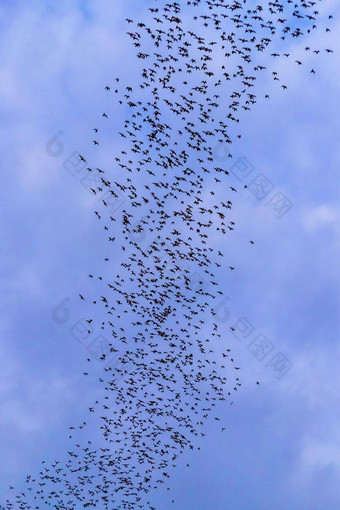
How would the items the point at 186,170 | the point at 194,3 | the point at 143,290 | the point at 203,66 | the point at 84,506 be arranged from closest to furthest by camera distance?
the point at 194,3
the point at 203,66
the point at 186,170
the point at 143,290
the point at 84,506

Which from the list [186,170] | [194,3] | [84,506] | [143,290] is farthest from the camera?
[84,506]

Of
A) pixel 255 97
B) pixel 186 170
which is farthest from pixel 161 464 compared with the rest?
pixel 255 97

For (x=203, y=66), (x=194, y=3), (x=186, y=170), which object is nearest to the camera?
(x=194, y=3)

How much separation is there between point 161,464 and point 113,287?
71.8 feet

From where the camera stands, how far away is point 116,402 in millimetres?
68250

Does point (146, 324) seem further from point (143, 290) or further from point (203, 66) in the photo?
point (203, 66)

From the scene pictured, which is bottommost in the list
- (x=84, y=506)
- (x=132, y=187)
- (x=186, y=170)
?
(x=84, y=506)

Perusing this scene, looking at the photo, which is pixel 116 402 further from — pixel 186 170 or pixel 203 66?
pixel 203 66

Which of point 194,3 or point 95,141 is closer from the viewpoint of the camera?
point 194,3

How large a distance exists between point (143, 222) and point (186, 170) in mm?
5822

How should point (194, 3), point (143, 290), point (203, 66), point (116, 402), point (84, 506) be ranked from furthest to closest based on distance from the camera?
point (84, 506)
point (116, 402)
point (143, 290)
point (203, 66)
point (194, 3)

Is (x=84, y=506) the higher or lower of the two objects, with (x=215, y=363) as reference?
lower

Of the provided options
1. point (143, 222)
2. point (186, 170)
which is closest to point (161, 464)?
point (143, 222)

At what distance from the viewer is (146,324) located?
63.6 meters
